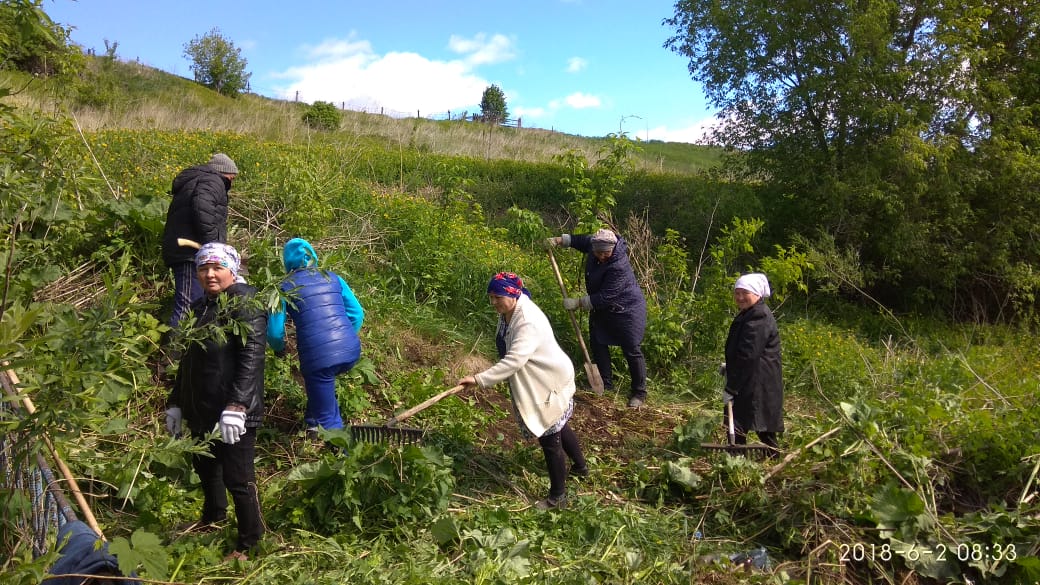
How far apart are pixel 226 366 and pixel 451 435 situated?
78.2 inches

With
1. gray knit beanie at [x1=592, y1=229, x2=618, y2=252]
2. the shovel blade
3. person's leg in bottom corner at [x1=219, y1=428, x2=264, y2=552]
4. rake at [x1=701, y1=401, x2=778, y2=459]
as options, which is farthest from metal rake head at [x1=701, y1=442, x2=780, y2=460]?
person's leg in bottom corner at [x1=219, y1=428, x2=264, y2=552]

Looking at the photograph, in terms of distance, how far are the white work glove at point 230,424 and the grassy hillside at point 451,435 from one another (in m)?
0.36

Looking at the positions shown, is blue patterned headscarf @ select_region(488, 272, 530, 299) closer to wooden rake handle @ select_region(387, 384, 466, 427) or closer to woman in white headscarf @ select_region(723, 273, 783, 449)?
wooden rake handle @ select_region(387, 384, 466, 427)

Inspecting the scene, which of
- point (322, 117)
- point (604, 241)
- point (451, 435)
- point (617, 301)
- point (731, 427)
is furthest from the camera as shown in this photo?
point (322, 117)

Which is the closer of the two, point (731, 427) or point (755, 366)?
point (731, 427)

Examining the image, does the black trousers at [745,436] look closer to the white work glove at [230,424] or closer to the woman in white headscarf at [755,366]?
the woman in white headscarf at [755,366]

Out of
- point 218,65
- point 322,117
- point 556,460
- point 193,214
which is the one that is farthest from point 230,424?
point 218,65

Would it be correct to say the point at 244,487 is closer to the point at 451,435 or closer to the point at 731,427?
the point at 451,435

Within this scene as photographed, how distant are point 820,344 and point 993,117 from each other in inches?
215

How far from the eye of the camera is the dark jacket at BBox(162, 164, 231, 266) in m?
5.14

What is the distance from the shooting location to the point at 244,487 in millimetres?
3562

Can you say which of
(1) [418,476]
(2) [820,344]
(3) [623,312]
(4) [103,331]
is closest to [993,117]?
(2) [820,344]

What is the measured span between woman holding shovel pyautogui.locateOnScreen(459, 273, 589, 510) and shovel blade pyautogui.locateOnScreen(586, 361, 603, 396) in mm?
2029

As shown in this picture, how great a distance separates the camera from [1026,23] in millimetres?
11039
